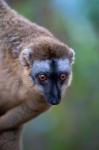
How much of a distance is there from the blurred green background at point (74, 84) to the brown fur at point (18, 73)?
21.5 ft

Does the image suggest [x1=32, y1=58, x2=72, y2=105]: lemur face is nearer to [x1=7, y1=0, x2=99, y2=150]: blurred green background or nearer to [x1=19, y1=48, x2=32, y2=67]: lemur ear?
[x1=19, y1=48, x2=32, y2=67]: lemur ear

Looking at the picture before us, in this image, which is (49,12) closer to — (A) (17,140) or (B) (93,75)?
(B) (93,75)

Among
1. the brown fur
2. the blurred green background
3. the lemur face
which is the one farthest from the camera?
the blurred green background

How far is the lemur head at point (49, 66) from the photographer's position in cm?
777

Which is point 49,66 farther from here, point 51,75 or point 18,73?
point 18,73

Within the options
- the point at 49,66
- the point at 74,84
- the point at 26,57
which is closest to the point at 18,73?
the point at 26,57

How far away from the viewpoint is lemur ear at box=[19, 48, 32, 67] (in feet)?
25.6

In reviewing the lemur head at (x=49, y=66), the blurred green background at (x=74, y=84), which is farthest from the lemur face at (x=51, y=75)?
the blurred green background at (x=74, y=84)

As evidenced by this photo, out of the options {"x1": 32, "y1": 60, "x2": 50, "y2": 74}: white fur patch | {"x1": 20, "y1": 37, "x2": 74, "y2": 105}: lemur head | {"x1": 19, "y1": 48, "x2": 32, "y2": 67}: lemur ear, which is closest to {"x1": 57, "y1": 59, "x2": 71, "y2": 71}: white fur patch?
{"x1": 20, "y1": 37, "x2": 74, "y2": 105}: lemur head

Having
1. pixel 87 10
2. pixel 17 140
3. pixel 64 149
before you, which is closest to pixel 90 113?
pixel 64 149

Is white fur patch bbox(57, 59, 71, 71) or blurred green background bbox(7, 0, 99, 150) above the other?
Answer: white fur patch bbox(57, 59, 71, 71)

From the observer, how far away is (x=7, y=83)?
26.6 ft

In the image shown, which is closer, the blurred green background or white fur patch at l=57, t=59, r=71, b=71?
white fur patch at l=57, t=59, r=71, b=71

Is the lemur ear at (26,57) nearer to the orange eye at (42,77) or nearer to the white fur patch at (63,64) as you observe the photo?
the orange eye at (42,77)
